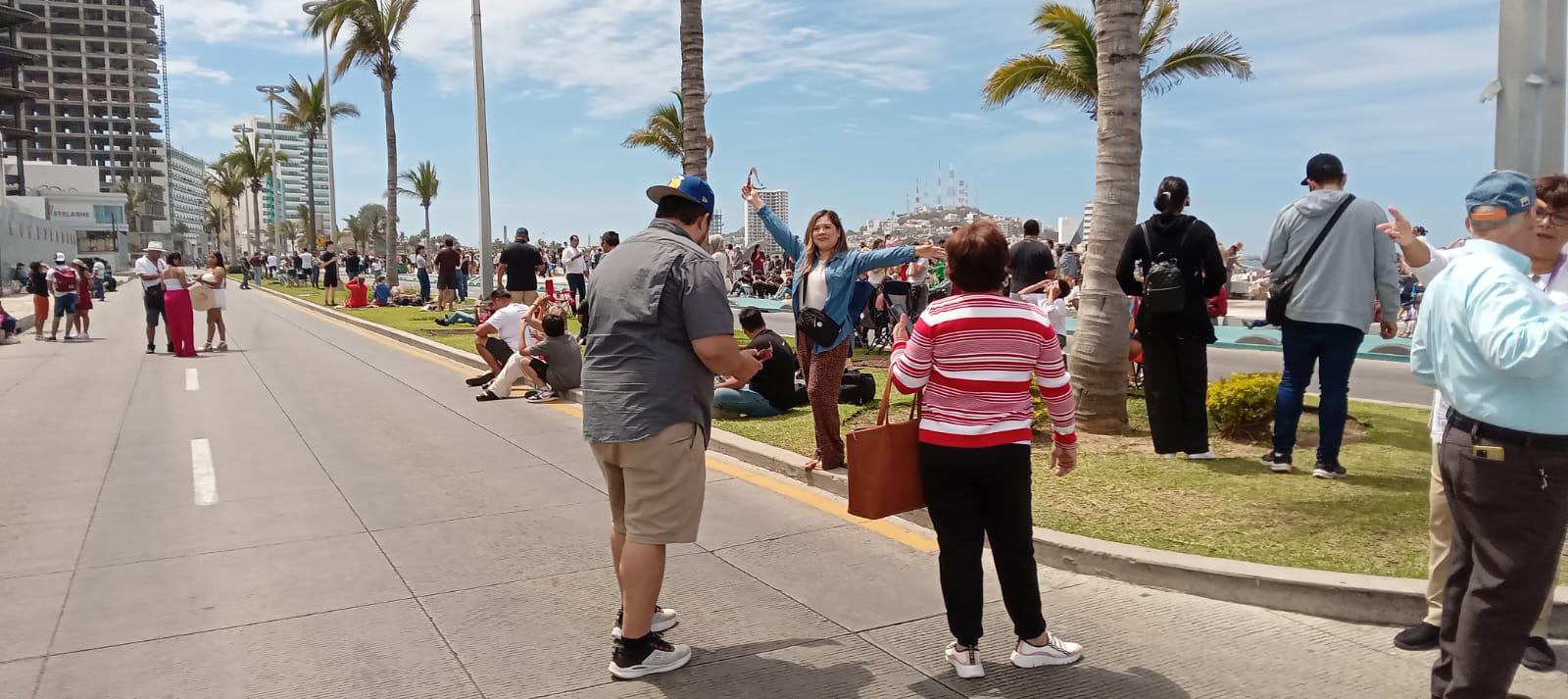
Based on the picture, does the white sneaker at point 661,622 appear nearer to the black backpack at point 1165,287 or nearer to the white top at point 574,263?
the black backpack at point 1165,287

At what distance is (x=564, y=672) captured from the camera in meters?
4.07

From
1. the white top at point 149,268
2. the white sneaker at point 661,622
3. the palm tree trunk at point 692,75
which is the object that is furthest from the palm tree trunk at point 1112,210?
the white top at point 149,268

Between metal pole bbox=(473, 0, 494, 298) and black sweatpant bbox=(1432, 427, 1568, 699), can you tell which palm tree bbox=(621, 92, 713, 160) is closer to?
metal pole bbox=(473, 0, 494, 298)

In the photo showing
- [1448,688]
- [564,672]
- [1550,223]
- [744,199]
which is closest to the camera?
[1448,688]

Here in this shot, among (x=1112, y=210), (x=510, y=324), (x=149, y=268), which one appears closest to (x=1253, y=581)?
(x=1112, y=210)

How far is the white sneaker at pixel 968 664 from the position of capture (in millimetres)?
3914

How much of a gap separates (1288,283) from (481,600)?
498cm

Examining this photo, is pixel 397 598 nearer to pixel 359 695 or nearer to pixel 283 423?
pixel 359 695

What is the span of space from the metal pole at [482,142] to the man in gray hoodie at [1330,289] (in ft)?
56.8

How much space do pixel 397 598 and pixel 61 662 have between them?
4.32 feet

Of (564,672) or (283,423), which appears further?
(283,423)

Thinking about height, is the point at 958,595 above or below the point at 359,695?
above

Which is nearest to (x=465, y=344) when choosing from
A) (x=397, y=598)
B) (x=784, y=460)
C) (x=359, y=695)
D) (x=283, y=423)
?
(x=283, y=423)

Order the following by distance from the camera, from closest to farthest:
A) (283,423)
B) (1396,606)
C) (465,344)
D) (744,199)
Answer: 1. (1396,606)
2. (744,199)
3. (283,423)
4. (465,344)
